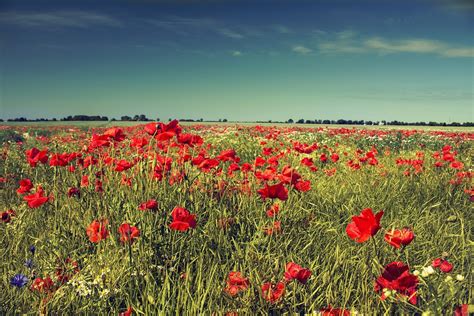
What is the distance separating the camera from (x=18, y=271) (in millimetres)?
2299

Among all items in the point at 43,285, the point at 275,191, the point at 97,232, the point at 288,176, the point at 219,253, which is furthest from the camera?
the point at 288,176

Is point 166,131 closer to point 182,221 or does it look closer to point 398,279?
point 182,221

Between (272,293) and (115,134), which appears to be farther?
(115,134)

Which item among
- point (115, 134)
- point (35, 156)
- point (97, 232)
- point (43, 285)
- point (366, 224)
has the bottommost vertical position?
point (43, 285)

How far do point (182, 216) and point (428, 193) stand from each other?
333cm

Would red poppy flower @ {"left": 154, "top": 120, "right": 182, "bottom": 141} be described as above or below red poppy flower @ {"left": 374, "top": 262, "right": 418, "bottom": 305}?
above

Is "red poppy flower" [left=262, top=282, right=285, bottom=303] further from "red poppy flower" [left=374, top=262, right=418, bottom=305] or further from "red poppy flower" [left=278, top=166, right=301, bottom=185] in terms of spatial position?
"red poppy flower" [left=278, top=166, right=301, bottom=185]

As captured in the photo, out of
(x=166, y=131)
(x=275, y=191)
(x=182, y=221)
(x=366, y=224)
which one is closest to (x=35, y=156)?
(x=166, y=131)

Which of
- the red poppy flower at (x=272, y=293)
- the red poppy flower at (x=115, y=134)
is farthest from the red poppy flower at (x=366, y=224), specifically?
the red poppy flower at (x=115, y=134)

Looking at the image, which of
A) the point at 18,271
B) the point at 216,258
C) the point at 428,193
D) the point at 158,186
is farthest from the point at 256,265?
the point at 428,193

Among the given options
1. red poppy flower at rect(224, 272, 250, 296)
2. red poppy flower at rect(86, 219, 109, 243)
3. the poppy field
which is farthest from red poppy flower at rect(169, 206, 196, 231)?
red poppy flower at rect(86, 219, 109, 243)

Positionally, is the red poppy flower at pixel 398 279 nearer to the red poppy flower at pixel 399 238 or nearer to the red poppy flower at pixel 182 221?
the red poppy flower at pixel 399 238

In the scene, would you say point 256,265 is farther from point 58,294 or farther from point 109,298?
point 58,294

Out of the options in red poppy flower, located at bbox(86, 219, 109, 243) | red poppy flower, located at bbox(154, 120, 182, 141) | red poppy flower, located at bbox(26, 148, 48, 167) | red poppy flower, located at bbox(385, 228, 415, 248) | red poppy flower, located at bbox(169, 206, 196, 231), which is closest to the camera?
red poppy flower, located at bbox(385, 228, 415, 248)
